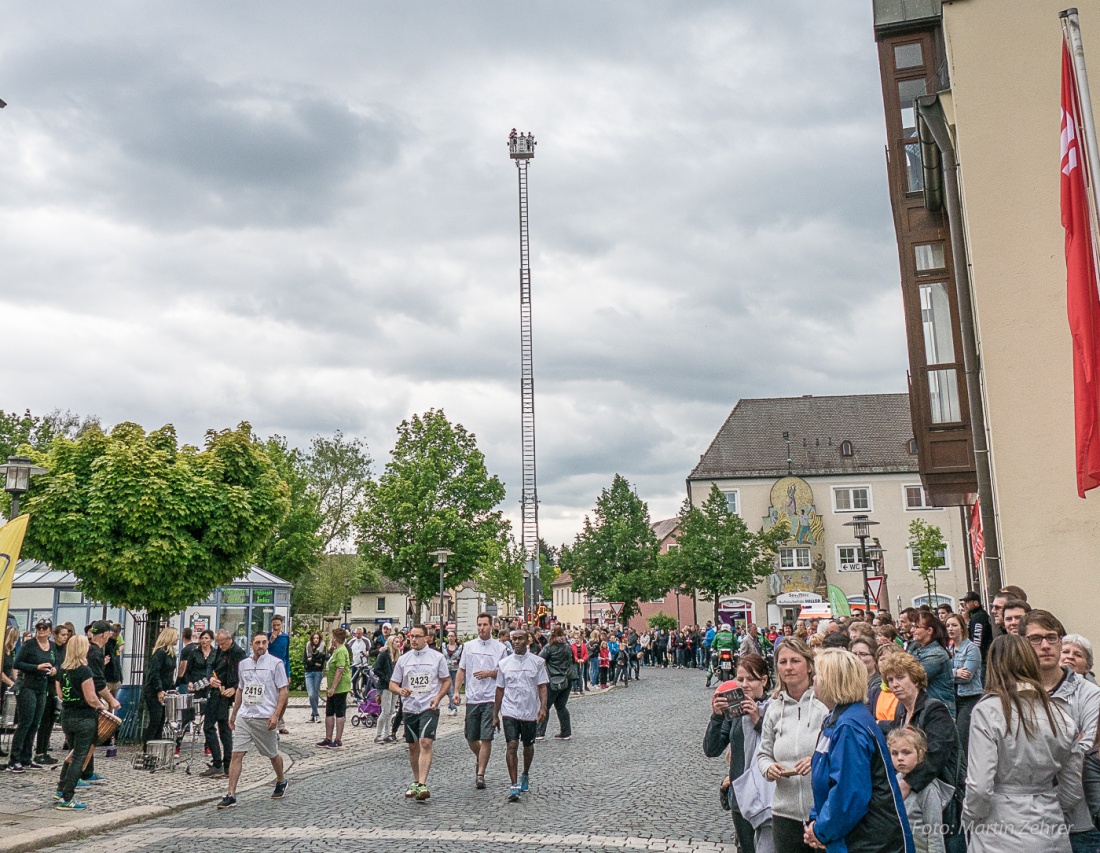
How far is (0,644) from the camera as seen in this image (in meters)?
9.70

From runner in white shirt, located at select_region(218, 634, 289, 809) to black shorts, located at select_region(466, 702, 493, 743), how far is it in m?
2.13

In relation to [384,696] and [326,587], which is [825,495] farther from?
[384,696]

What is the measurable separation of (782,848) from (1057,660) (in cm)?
181

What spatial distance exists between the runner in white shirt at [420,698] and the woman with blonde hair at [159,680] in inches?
192

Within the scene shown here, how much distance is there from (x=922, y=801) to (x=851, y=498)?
63.8 metres

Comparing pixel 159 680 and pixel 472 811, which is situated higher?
pixel 159 680

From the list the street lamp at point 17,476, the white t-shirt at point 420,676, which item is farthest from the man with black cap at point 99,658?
the white t-shirt at point 420,676

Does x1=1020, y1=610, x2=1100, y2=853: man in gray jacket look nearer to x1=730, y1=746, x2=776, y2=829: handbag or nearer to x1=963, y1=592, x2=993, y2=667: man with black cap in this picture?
x1=730, y1=746, x2=776, y2=829: handbag

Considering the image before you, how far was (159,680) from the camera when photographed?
15.0 metres

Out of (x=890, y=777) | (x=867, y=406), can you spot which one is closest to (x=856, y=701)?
(x=890, y=777)

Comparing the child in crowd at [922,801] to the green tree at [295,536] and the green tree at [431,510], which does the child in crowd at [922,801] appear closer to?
the green tree at [431,510]

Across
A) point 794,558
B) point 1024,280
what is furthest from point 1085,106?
point 794,558

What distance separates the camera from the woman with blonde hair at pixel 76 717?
34.7ft

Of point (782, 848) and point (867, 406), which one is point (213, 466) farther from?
point (867, 406)
